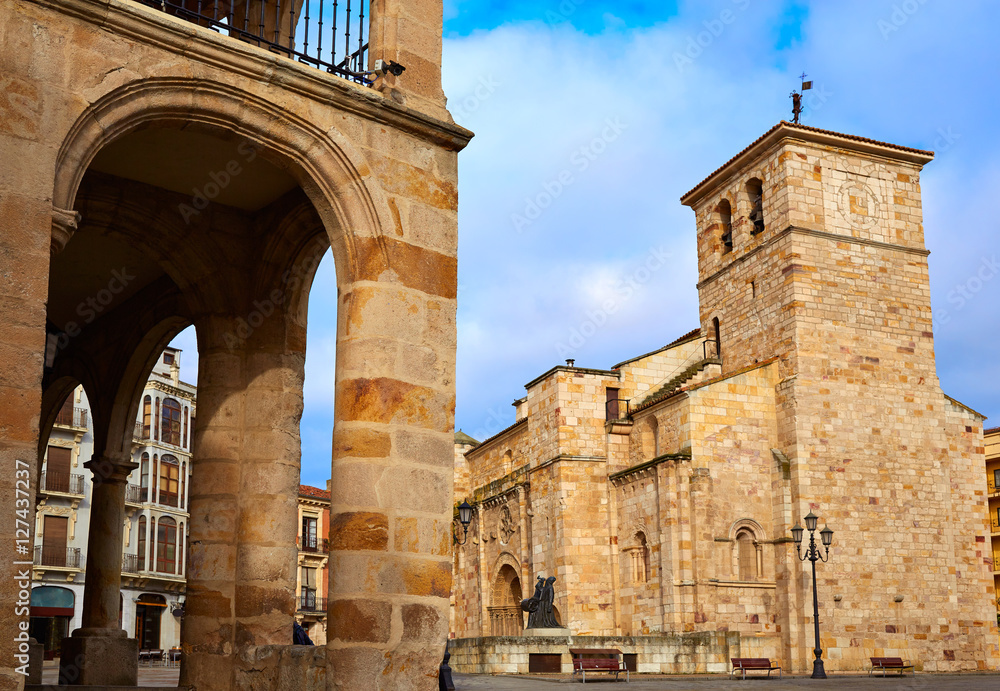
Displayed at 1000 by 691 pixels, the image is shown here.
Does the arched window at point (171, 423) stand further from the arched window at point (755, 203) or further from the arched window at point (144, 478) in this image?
the arched window at point (755, 203)

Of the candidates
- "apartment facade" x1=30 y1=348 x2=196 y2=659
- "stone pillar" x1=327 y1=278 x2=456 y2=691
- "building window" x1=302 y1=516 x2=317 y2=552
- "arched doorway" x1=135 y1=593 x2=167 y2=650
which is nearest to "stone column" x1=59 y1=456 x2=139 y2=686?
"stone pillar" x1=327 y1=278 x2=456 y2=691

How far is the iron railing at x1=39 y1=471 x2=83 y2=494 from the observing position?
37.9 meters

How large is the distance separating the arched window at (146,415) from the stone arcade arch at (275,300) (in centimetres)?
3303

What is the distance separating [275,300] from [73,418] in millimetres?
33366

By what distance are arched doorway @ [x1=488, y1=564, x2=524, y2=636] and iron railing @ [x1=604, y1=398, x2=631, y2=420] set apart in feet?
22.4

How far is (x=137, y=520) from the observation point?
41281mm

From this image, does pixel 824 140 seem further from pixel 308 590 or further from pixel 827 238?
pixel 308 590

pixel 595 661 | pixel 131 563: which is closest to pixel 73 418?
pixel 131 563

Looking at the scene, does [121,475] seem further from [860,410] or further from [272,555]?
[860,410]

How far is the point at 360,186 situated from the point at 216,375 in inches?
102

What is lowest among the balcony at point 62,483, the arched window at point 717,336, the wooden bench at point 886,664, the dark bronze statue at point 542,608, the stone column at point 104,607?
the wooden bench at point 886,664

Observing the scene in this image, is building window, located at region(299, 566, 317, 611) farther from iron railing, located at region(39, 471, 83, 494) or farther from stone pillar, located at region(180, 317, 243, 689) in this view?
stone pillar, located at region(180, 317, 243, 689)

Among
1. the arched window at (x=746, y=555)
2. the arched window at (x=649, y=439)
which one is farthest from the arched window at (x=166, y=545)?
the arched window at (x=746, y=555)

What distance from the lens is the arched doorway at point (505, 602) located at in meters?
36.6
